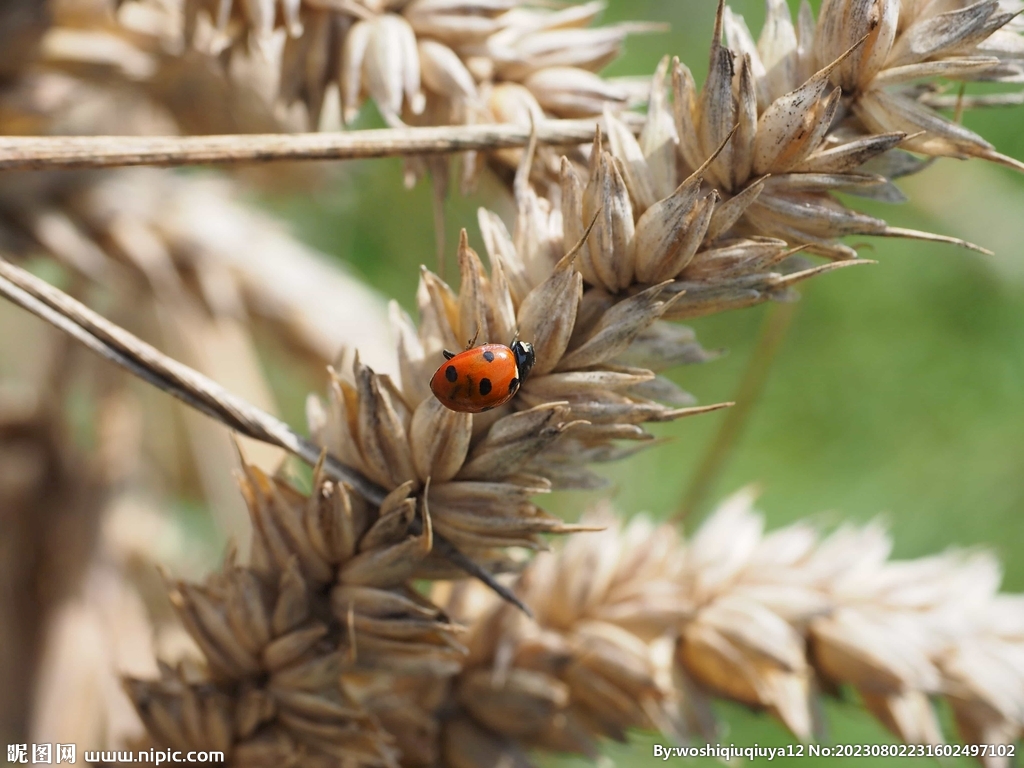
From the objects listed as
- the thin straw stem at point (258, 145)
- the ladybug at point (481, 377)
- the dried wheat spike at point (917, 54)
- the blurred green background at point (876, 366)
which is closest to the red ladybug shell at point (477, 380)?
the ladybug at point (481, 377)

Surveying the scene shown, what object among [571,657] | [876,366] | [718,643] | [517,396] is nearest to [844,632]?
[718,643]

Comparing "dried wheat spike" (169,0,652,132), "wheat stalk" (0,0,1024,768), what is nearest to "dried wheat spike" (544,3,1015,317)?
"wheat stalk" (0,0,1024,768)

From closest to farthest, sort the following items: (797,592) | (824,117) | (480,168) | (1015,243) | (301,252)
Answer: (824,117), (480,168), (797,592), (301,252), (1015,243)

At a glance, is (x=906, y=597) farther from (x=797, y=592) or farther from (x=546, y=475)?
(x=546, y=475)

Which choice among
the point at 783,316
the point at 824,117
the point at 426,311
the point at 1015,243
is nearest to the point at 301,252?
the point at 783,316

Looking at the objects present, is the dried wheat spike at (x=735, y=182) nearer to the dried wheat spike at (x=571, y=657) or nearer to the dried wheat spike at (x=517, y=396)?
the dried wheat spike at (x=517, y=396)

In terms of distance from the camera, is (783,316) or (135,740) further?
(783,316)
